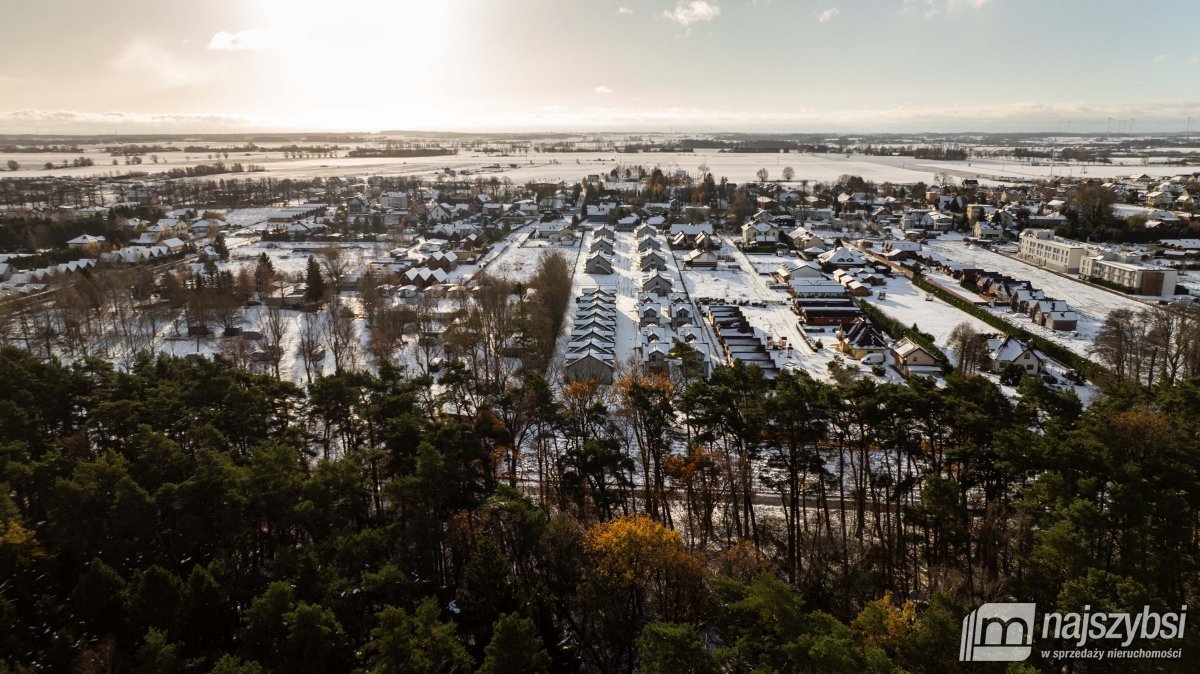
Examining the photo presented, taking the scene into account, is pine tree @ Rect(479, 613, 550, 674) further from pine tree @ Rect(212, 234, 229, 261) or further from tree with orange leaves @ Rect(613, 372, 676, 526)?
pine tree @ Rect(212, 234, 229, 261)

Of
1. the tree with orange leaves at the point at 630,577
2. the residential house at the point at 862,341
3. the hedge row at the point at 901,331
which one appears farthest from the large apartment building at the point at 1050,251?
the tree with orange leaves at the point at 630,577

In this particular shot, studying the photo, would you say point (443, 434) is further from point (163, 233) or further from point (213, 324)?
point (163, 233)

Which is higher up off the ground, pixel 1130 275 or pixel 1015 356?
pixel 1130 275

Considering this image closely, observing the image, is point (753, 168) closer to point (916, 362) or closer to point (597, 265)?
point (597, 265)

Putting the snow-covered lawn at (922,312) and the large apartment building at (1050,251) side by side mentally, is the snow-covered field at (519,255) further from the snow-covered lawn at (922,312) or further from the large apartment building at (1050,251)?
the large apartment building at (1050,251)

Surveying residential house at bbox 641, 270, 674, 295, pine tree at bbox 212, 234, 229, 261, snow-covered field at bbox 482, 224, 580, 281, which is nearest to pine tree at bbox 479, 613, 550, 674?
residential house at bbox 641, 270, 674, 295

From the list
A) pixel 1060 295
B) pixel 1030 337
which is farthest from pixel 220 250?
pixel 1060 295

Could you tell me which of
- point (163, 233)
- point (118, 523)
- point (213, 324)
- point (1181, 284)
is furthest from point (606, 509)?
point (163, 233)
